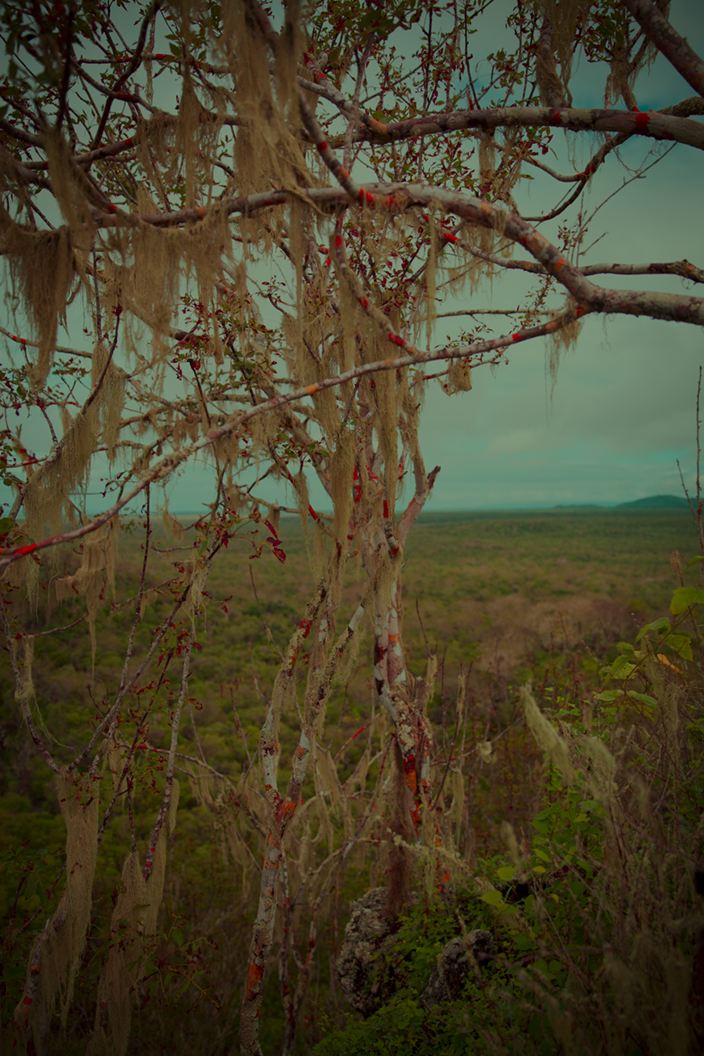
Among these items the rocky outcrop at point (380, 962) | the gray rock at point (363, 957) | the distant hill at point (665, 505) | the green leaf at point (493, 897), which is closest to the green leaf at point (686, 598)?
the green leaf at point (493, 897)

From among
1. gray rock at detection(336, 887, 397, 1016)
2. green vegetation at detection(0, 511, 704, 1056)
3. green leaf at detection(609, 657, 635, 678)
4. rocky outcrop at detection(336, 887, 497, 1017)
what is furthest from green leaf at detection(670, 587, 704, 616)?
gray rock at detection(336, 887, 397, 1016)

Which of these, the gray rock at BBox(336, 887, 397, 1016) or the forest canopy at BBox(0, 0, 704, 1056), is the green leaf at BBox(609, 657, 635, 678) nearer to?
the forest canopy at BBox(0, 0, 704, 1056)

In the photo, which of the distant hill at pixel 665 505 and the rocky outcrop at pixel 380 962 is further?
the distant hill at pixel 665 505

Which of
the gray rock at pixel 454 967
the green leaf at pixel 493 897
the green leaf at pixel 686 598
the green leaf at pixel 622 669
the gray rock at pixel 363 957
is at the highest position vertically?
the green leaf at pixel 686 598

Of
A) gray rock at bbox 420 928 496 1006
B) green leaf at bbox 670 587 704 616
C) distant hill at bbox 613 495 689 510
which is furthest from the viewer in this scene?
distant hill at bbox 613 495 689 510

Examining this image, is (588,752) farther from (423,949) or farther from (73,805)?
(73,805)

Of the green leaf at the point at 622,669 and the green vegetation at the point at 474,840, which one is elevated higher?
the green leaf at the point at 622,669

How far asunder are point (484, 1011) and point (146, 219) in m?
4.33

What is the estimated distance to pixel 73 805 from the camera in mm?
3238

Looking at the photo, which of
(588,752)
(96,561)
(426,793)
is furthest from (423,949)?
(96,561)

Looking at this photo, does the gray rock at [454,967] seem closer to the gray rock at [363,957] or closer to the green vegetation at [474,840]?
the green vegetation at [474,840]

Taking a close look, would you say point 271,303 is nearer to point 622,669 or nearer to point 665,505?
point 622,669

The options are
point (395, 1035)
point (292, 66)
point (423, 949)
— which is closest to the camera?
point (292, 66)

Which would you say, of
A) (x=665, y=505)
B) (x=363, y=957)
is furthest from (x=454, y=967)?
(x=665, y=505)
